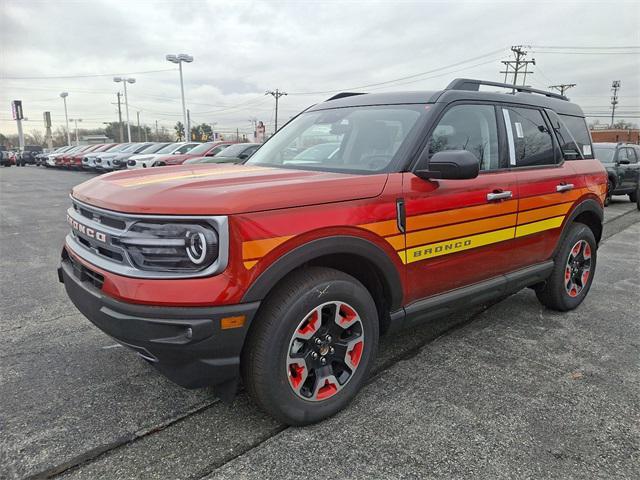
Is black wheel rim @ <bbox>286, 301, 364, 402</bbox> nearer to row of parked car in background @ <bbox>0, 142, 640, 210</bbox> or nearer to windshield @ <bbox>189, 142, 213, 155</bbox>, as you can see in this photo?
row of parked car in background @ <bbox>0, 142, 640, 210</bbox>

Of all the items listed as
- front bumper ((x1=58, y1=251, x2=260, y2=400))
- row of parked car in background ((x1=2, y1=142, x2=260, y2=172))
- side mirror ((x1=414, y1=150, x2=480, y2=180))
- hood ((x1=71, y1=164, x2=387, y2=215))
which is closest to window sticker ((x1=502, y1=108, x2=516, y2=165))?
side mirror ((x1=414, y1=150, x2=480, y2=180))

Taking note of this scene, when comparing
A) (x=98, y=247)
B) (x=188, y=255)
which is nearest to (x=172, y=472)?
(x=188, y=255)

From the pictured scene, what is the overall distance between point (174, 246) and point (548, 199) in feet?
10.2

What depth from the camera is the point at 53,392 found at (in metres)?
2.98

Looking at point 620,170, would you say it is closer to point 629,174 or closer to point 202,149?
point 629,174

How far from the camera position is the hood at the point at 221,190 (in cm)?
224

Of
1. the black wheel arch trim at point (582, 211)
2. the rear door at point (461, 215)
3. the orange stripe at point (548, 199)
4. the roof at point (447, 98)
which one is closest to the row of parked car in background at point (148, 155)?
the roof at point (447, 98)

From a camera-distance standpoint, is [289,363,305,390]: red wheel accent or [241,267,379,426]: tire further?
[289,363,305,390]: red wheel accent

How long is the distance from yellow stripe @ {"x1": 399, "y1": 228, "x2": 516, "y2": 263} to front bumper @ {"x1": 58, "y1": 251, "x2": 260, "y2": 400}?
1122 mm

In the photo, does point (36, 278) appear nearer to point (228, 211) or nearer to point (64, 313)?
point (64, 313)

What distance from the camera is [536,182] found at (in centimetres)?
383

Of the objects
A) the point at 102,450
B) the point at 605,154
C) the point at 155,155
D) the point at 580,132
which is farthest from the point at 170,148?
the point at 102,450

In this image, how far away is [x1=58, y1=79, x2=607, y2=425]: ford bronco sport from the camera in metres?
2.22

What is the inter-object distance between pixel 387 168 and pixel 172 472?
1993 mm
